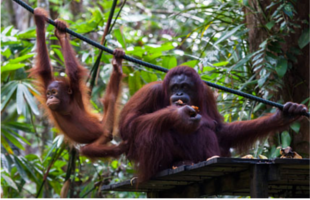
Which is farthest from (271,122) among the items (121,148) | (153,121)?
(121,148)

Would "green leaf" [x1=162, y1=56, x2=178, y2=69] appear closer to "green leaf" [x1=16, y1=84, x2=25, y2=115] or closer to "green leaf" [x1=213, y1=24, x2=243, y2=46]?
"green leaf" [x1=213, y1=24, x2=243, y2=46]

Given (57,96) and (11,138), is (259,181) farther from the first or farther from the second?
(11,138)

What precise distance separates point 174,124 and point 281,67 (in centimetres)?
127

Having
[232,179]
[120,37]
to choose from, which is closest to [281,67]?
[232,179]

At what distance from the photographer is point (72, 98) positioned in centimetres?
432

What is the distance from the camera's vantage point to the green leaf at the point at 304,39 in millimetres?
4096

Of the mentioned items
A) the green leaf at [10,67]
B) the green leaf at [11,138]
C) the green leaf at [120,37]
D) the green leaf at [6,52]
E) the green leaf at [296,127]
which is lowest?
the green leaf at [296,127]

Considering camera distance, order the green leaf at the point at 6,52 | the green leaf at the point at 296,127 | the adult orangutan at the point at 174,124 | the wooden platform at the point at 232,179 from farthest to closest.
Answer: the green leaf at the point at 6,52 < the green leaf at the point at 296,127 < the adult orangutan at the point at 174,124 < the wooden platform at the point at 232,179

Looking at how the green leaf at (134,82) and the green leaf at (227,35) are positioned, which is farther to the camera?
the green leaf at (134,82)

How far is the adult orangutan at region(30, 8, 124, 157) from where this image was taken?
12.8ft

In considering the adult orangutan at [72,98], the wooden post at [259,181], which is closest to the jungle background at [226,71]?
the adult orangutan at [72,98]

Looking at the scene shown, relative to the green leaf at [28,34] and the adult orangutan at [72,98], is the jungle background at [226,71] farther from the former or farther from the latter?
the adult orangutan at [72,98]

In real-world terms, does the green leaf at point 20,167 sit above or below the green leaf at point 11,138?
below

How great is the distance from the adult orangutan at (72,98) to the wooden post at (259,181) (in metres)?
1.53
